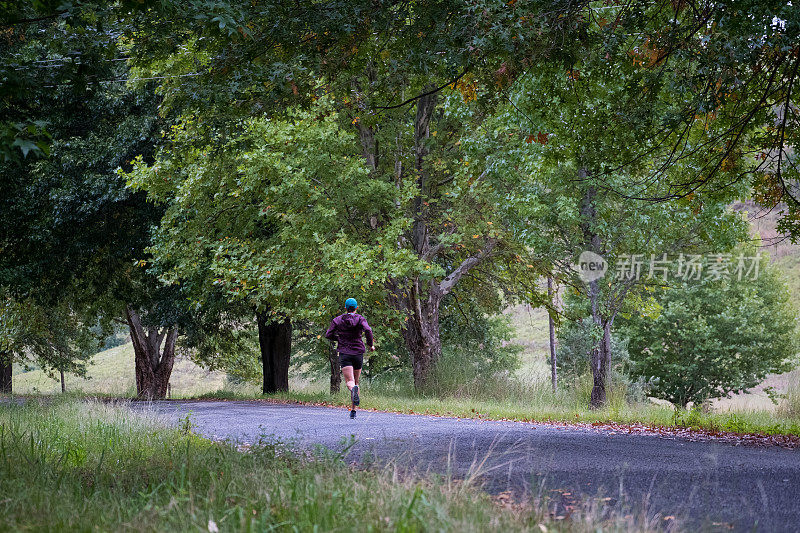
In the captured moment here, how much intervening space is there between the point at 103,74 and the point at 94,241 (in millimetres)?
12600

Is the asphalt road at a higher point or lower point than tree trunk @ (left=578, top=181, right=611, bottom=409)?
lower

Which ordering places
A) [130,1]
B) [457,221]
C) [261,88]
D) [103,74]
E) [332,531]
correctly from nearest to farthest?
[332,531], [130,1], [103,74], [261,88], [457,221]

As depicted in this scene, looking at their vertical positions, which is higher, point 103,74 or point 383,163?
point 383,163

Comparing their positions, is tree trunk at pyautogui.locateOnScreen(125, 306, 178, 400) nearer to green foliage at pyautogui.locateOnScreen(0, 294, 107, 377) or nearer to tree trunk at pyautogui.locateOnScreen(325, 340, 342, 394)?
green foliage at pyautogui.locateOnScreen(0, 294, 107, 377)

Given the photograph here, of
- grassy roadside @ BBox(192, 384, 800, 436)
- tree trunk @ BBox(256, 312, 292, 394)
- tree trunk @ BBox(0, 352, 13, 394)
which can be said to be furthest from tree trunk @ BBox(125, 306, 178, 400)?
grassy roadside @ BBox(192, 384, 800, 436)

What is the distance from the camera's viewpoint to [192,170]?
17625 millimetres

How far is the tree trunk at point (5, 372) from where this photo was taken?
32.8 m

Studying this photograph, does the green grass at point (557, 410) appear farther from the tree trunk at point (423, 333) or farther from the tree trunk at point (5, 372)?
the tree trunk at point (5, 372)

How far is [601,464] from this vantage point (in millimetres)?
6410

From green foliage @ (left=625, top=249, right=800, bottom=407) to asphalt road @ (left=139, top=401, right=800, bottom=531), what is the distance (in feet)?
93.7

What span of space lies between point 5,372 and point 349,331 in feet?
103

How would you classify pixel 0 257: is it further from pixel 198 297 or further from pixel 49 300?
pixel 198 297

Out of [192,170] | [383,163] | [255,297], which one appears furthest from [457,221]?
[192,170]

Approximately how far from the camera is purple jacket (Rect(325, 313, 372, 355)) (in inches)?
445
